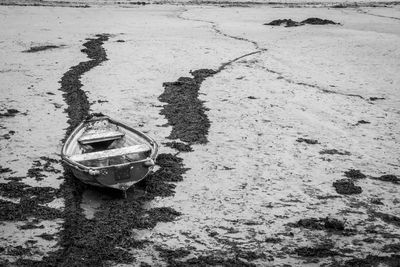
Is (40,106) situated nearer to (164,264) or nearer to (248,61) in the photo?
(164,264)

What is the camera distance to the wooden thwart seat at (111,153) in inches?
328

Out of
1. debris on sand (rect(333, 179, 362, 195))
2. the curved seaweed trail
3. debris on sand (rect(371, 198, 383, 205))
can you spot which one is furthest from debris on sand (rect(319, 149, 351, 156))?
the curved seaweed trail

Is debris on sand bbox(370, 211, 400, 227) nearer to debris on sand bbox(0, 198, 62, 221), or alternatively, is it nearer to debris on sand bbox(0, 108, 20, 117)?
debris on sand bbox(0, 198, 62, 221)

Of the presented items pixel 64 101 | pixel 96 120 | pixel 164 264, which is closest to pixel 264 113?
pixel 96 120

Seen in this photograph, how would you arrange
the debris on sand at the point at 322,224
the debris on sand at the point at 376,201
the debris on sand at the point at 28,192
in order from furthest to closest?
the debris on sand at the point at 376,201
the debris on sand at the point at 28,192
the debris on sand at the point at 322,224

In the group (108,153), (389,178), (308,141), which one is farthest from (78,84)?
(389,178)

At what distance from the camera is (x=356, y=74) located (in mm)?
16734

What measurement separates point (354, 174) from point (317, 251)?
3.05 metres

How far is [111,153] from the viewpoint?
28.1 ft

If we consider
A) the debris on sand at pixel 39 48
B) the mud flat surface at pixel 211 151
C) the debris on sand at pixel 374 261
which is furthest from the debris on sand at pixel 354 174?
the debris on sand at pixel 39 48

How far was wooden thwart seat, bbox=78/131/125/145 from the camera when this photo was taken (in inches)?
362

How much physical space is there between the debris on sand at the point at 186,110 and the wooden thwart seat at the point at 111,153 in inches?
85.9

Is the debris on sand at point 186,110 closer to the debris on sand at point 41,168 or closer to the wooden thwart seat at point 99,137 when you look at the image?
the wooden thwart seat at point 99,137

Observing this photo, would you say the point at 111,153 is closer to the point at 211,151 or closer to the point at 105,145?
the point at 105,145
